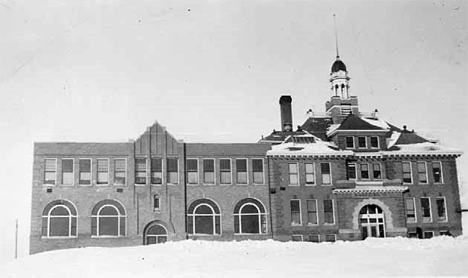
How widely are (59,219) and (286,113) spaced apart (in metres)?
11.3

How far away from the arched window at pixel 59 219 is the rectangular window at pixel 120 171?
2207mm

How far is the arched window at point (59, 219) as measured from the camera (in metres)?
29.4

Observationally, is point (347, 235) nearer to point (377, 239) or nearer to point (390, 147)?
point (377, 239)

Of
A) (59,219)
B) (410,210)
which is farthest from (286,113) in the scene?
(59,219)

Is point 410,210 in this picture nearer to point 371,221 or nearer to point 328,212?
point 371,221

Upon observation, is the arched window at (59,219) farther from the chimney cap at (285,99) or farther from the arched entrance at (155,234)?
the chimney cap at (285,99)

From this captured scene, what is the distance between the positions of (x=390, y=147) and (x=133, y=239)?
494 inches

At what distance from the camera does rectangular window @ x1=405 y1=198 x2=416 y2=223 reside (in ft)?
106

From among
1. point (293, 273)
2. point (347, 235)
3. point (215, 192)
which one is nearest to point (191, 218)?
point (215, 192)

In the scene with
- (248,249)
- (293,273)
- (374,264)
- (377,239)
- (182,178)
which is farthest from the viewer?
(182,178)

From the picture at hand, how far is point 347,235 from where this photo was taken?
31.5 meters

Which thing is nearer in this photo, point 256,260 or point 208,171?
point 256,260

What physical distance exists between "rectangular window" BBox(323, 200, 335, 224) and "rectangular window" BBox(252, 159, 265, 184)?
9.95ft

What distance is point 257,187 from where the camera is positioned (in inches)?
1257
